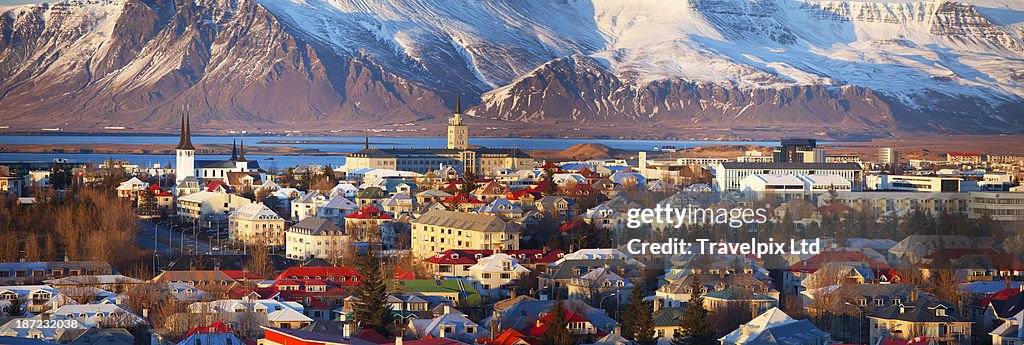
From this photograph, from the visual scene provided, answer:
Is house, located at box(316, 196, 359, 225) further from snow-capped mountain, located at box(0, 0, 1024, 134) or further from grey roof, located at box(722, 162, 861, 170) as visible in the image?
snow-capped mountain, located at box(0, 0, 1024, 134)

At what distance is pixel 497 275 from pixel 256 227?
12742mm

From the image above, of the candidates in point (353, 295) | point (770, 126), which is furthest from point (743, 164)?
point (770, 126)

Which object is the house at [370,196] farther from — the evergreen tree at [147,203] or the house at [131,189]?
the house at [131,189]

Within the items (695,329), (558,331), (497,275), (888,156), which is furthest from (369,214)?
(888,156)

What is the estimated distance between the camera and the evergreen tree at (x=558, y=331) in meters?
22.9

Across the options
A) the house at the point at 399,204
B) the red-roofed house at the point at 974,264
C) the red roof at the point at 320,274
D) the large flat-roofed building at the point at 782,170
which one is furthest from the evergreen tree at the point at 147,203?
the red-roofed house at the point at 974,264

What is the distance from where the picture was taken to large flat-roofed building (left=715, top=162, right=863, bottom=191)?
6128cm

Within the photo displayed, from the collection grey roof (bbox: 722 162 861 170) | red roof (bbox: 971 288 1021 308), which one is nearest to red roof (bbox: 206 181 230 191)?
grey roof (bbox: 722 162 861 170)

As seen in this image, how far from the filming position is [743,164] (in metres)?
65.6

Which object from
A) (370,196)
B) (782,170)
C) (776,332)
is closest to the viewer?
(776,332)

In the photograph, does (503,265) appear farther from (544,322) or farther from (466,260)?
(544,322)

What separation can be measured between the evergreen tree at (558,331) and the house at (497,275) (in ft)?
21.9

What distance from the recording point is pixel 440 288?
29.0m

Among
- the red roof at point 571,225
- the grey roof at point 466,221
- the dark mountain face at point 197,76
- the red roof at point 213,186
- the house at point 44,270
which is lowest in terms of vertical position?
the house at point 44,270
